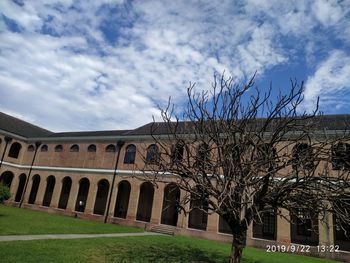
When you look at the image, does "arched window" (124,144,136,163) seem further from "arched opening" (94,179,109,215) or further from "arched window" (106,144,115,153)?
"arched opening" (94,179,109,215)

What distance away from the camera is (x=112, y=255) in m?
10.2

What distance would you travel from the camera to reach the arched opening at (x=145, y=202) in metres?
27.6

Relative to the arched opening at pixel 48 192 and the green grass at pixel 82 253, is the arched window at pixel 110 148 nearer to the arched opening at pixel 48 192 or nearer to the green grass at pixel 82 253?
the arched opening at pixel 48 192

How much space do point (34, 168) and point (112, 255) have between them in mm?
26159

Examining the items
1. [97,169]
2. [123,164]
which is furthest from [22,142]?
[123,164]

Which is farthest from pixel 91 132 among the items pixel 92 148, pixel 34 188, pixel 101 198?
pixel 34 188

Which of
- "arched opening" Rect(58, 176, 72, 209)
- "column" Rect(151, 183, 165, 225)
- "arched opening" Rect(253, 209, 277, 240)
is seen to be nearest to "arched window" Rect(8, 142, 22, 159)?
"arched opening" Rect(58, 176, 72, 209)

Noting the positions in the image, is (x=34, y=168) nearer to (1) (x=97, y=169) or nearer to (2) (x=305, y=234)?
(1) (x=97, y=169)

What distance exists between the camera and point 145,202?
92.3ft

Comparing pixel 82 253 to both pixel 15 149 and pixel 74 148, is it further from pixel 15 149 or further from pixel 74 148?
pixel 15 149

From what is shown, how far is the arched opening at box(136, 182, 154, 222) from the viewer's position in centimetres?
2764

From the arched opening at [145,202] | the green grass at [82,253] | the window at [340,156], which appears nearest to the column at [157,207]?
the arched opening at [145,202]

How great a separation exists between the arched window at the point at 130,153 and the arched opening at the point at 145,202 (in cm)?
305

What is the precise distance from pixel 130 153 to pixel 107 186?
18.6 ft
